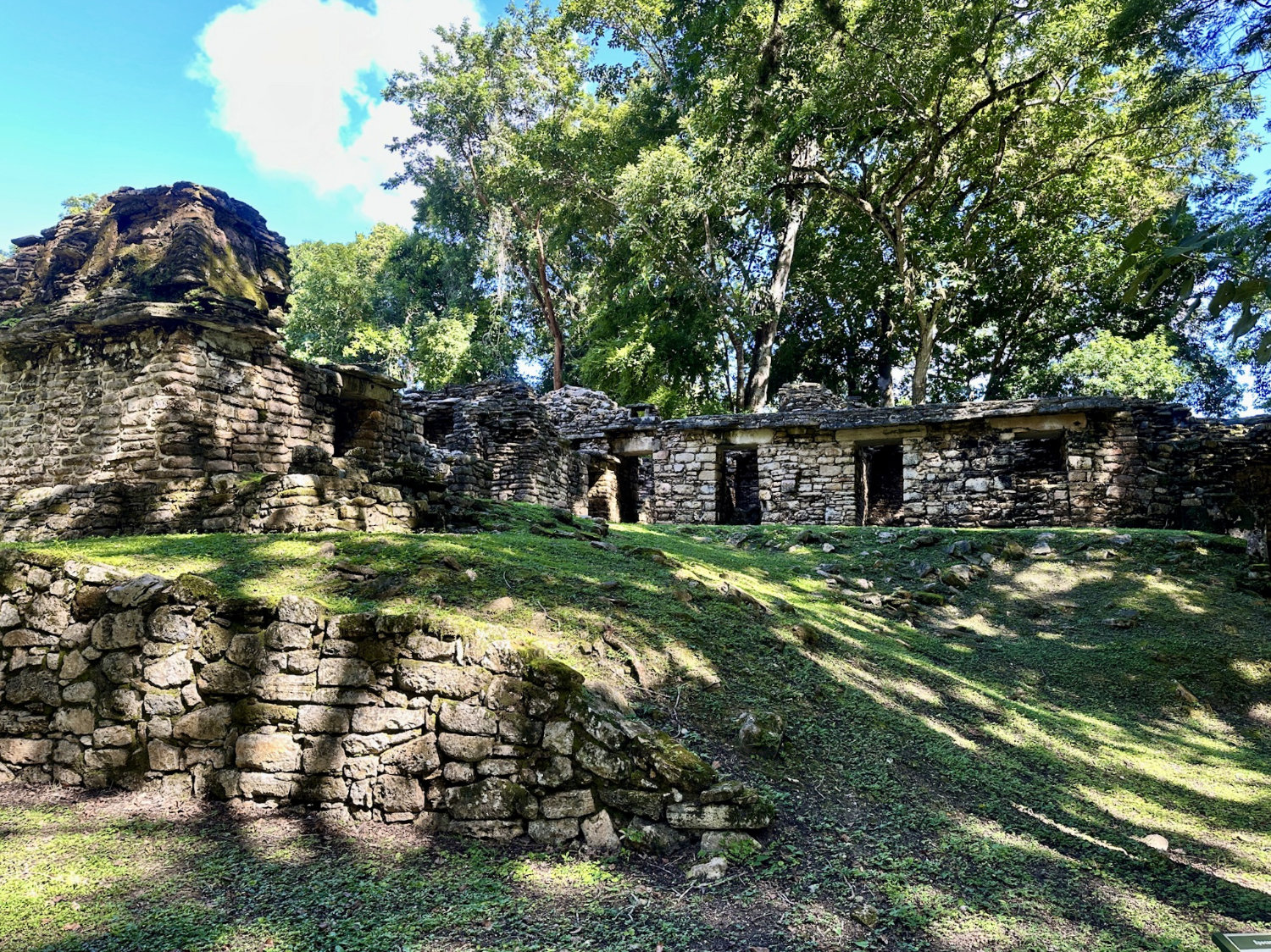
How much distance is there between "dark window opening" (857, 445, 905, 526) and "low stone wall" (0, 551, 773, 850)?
12520 millimetres

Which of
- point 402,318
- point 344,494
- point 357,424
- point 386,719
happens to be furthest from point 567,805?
point 402,318

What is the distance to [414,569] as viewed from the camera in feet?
16.0

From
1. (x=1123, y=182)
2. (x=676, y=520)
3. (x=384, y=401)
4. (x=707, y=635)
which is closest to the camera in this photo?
(x=707, y=635)

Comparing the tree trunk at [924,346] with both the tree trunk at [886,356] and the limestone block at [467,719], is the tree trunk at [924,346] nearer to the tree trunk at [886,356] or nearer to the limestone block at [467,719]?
the tree trunk at [886,356]

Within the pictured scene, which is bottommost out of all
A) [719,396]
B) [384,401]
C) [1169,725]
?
[1169,725]

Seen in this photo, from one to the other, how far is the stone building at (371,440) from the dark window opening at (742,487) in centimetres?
6

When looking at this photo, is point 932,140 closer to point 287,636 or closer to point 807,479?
point 807,479

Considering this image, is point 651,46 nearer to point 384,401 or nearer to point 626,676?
point 384,401

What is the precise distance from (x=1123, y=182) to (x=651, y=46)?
51.4ft

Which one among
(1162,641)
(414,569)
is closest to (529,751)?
(414,569)

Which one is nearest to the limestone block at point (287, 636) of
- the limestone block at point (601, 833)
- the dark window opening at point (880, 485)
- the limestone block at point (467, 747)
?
the limestone block at point (467, 747)

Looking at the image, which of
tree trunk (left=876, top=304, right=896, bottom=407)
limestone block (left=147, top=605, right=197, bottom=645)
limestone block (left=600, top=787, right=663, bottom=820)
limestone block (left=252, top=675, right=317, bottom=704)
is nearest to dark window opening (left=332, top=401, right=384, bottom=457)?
limestone block (left=147, top=605, right=197, bottom=645)

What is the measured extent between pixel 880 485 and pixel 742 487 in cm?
350

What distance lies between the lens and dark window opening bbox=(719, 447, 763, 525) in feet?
58.4
